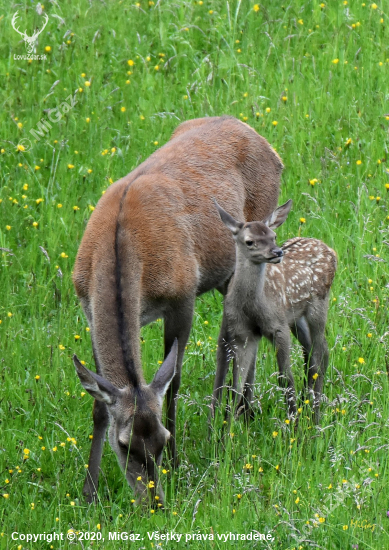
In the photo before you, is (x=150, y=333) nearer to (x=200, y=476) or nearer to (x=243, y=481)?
(x=200, y=476)

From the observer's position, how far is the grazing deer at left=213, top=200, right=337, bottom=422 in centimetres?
616

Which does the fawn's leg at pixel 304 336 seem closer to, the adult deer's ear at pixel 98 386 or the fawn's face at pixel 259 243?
the fawn's face at pixel 259 243

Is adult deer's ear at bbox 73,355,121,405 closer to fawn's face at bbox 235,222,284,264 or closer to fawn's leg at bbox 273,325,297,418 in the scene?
fawn's face at bbox 235,222,284,264

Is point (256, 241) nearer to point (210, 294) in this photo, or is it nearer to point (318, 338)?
point (318, 338)

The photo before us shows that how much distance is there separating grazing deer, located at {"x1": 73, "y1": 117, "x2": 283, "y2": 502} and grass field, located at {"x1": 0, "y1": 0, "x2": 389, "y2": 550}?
0.38 metres

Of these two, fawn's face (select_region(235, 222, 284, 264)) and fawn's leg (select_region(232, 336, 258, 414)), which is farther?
fawn's leg (select_region(232, 336, 258, 414))

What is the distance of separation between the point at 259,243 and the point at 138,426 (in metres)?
1.51

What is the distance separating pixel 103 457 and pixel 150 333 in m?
1.50

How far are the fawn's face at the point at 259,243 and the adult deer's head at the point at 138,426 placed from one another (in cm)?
110

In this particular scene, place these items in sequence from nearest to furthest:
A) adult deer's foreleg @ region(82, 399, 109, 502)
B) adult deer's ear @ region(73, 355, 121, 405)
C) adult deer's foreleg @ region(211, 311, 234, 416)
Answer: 1. adult deer's ear @ region(73, 355, 121, 405)
2. adult deer's foreleg @ region(82, 399, 109, 502)
3. adult deer's foreleg @ region(211, 311, 234, 416)

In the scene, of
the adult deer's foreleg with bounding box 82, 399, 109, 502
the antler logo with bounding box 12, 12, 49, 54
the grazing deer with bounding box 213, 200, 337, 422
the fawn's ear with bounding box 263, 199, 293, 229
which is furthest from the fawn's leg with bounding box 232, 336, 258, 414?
the antler logo with bounding box 12, 12, 49, 54

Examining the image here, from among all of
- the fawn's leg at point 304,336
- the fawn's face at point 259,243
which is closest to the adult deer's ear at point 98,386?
the fawn's face at point 259,243

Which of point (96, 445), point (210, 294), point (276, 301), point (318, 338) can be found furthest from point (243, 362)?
point (210, 294)

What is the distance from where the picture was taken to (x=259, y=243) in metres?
5.96
